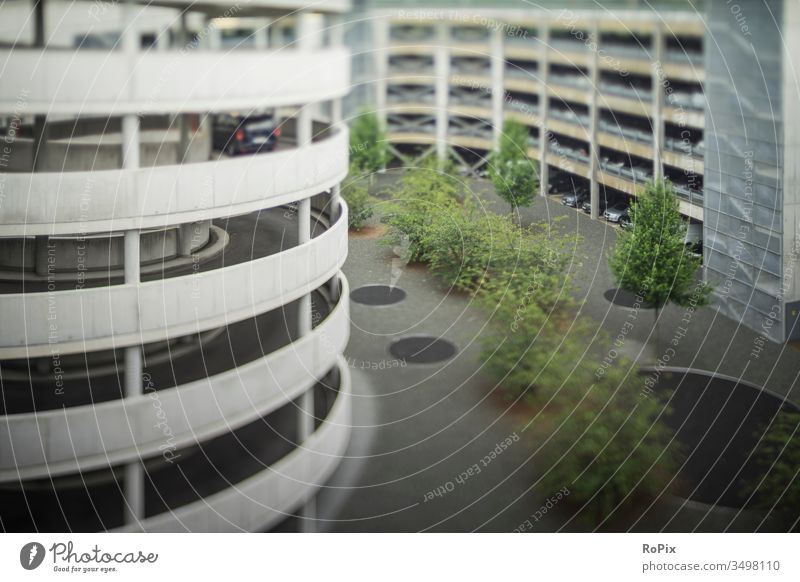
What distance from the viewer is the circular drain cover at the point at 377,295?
3658 mm

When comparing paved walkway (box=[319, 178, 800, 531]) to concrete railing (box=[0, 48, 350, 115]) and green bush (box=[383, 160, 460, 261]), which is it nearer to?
green bush (box=[383, 160, 460, 261])

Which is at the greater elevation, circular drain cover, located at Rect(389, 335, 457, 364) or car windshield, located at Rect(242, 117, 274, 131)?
car windshield, located at Rect(242, 117, 274, 131)

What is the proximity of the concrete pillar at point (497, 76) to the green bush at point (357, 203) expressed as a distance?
1.70 metres

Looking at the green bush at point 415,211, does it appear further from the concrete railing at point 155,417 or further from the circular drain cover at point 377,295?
the concrete railing at point 155,417

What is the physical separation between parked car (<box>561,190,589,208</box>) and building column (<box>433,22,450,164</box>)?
77cm

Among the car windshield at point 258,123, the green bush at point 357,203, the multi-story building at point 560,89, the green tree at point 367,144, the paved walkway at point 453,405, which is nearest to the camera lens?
the paved walkway at point 453,405

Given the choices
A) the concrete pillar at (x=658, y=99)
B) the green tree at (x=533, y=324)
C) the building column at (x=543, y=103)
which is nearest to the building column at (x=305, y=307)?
the green tree at (x=533, y=324)

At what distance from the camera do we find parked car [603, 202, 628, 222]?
12.5ft

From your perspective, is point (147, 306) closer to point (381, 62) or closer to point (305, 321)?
point (305, 321)

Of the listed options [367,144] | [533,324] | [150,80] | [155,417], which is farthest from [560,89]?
[155,417]

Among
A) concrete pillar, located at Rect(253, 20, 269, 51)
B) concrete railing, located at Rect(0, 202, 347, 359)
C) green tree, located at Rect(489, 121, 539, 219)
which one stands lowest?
concrete railing, located at Rect(0, 202, 347, 359)

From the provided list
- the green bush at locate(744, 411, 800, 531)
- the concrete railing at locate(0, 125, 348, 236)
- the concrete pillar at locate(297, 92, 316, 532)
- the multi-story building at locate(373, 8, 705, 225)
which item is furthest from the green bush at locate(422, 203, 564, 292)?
the green bush at locate(744, 411, 800, 531)
